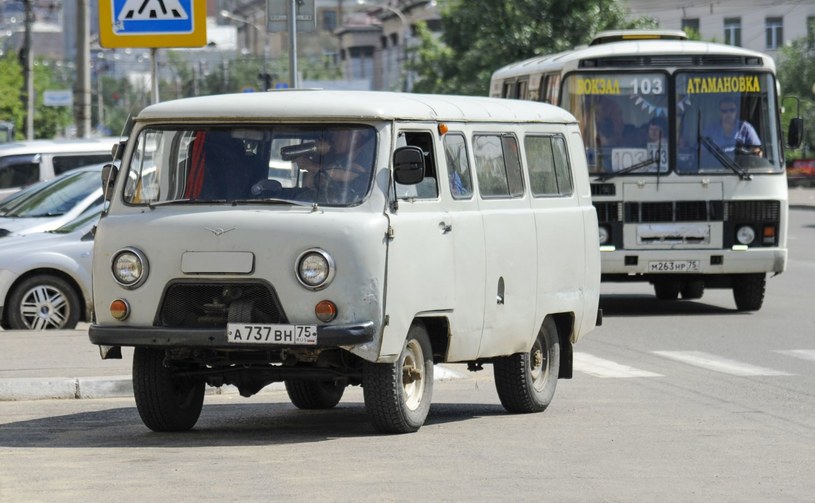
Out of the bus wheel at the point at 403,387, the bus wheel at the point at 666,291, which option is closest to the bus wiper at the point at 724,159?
the bus wheel at the point at 666,291

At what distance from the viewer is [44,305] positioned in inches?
650

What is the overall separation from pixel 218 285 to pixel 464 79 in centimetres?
5641

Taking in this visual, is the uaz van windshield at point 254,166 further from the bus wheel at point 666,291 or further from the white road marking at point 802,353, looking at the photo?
the bus wheel at point 666,291

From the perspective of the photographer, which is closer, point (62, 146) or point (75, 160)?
point (75, 160)

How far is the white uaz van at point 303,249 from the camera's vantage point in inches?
361

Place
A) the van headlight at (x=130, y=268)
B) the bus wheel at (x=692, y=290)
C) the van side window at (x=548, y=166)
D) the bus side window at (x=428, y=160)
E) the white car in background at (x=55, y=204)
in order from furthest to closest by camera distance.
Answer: the bus wheel at (x=692, y=290) < the white car in background at (x=55, y=204) < the van side window at (x=548, y=166) < the bus side window at (x=428, y=160) < the van headlight at (x=130, y=268)

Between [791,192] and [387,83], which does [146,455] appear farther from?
[387,83]

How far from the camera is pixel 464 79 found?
65.2 m

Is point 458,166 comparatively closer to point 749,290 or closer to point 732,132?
point 732,132

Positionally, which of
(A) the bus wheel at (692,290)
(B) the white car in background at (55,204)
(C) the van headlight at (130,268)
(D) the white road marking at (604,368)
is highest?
(B) the white car in background at (55,204)

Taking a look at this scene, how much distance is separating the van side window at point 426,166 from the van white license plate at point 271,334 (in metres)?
1.12

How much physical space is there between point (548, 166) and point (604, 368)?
10.3 ft

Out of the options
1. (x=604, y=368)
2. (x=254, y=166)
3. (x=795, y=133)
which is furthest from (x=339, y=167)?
(x=795, y=133)

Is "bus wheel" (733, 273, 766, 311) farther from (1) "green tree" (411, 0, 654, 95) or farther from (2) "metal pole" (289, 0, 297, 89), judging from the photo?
(1) "green tree" (411, 0, 654, 95)
